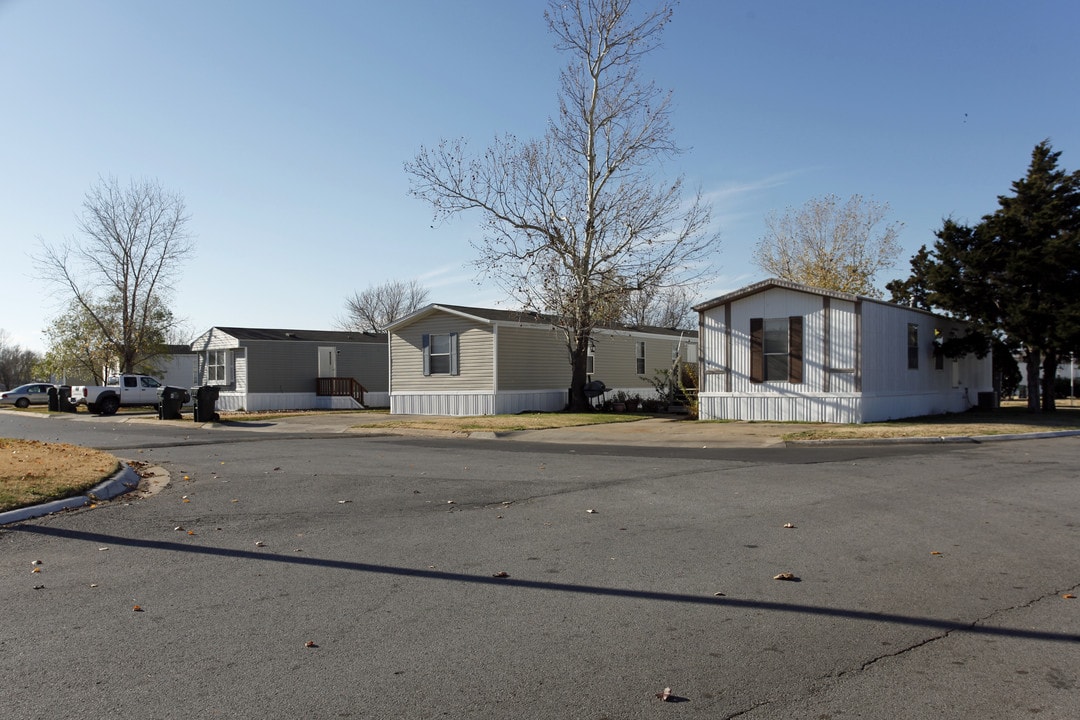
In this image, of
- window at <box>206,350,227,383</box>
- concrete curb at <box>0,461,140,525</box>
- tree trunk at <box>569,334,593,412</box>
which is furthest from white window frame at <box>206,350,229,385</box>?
concrete curb at <box>0,461,140,525</box>

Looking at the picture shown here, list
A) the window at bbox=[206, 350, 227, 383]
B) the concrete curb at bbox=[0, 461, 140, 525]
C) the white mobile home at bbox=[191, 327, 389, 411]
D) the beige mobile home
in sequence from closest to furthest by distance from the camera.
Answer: the concrete curb at bbox=[0, 461, 140, 525] → the beige mobile home → the white mobile home at bbox=[191, 327, 389, 411] → the window at bbox=[206, 350, 227, 383]

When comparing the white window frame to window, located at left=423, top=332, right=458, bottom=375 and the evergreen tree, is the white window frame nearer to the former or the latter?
window, located at left=423, top=332, right=458, bottom=375

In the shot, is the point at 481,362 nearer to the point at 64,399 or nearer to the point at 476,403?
the point at 476,403

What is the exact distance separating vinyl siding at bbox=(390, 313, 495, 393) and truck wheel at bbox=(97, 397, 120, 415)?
530 inches

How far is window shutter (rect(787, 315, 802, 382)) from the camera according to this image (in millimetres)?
22859

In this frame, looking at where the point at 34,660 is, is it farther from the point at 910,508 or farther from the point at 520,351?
the point at 520,351

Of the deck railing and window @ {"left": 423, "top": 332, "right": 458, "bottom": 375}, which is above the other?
window @ {"left": 423, "top": 332, "right": 458, "bottom": 375}

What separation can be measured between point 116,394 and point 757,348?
93.9 feet

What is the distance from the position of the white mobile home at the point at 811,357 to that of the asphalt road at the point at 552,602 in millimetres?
10915

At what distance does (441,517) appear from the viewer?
9.05 m

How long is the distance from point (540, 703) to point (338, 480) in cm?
848

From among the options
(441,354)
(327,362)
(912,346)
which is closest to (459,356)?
(441,354)

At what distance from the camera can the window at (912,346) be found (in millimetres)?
24531

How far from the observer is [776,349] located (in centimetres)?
2334
